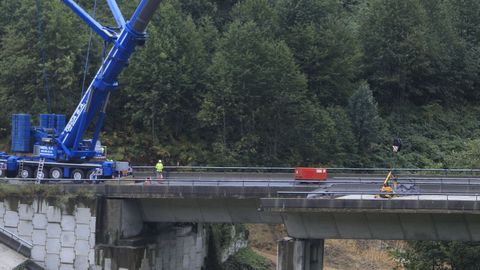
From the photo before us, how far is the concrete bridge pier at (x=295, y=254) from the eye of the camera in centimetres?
3347

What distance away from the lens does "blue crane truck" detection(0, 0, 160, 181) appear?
136ft

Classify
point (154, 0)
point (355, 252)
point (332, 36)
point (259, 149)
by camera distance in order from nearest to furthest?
point (154, 0) → point (355, 252) → point (259, 149) → point (332, 36)

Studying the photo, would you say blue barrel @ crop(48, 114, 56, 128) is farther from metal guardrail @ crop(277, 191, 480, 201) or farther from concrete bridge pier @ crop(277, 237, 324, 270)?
concrete bridge pier @ crop(277, 237, 324, 270)

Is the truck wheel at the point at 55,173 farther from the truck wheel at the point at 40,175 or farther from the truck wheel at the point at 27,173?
the truck wheel at the point at 27,173

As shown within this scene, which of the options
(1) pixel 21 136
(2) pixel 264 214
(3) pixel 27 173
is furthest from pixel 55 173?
(2) pixel 264 214

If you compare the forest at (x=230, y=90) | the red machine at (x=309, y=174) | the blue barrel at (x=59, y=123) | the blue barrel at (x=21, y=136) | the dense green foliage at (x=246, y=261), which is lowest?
the dense green foliage at (x=246, y=261)

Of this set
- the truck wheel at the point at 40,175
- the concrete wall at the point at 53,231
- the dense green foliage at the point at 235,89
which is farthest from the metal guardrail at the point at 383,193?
the dense green foliage at the point at 235,89

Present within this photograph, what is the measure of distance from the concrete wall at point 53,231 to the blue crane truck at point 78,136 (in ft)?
9.42

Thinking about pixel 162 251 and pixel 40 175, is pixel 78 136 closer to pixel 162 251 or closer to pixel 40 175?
pixel 40 175

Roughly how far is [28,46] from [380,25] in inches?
1253

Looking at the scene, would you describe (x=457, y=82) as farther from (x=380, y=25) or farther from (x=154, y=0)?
(x=154, y=0)

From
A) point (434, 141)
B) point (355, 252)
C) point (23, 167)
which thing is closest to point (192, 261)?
point (23, 167)

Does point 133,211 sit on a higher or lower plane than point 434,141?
lower

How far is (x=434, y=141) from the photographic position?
6925 cm
